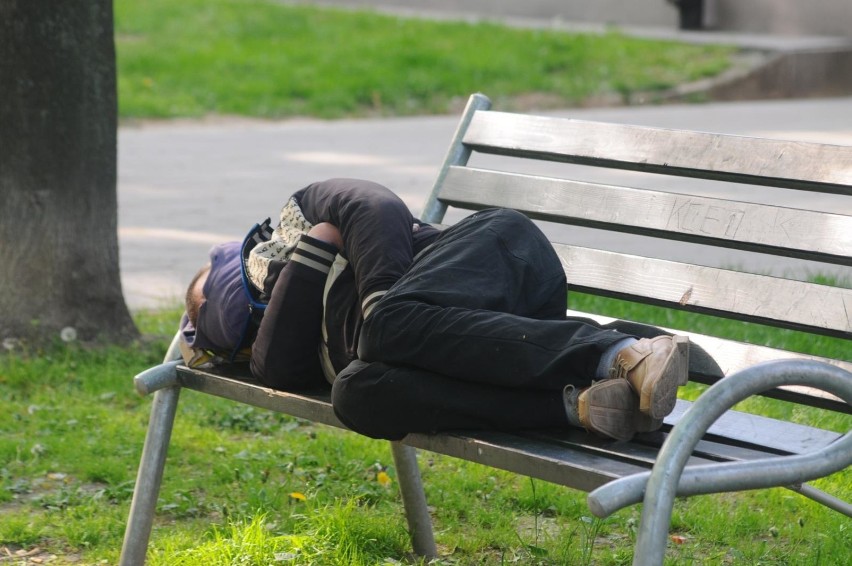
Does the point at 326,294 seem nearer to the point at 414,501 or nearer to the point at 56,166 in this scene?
the point at 414,501

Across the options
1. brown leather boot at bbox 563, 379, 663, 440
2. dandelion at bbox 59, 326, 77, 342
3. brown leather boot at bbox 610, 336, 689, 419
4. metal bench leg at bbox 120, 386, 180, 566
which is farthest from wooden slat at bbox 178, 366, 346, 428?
dandelion at bbox 59, 326, 77, 342

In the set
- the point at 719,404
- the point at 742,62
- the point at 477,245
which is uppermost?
the point at 742,62

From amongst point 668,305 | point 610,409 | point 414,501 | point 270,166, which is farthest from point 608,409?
point 270,166

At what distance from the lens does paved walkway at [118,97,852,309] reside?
21.1 feet

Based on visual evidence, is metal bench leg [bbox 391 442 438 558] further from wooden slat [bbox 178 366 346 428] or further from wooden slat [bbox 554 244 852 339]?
wooden slat [bbox 554 244 852 339]

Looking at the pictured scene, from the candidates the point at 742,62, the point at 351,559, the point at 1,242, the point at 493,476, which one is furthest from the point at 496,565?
the point at 742,62

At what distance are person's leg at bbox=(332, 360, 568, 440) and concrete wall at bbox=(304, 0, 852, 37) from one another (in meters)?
13.3

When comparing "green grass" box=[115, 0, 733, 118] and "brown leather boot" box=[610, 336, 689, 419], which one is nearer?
"brown leather boot" box=[610, 336, 689, 419]

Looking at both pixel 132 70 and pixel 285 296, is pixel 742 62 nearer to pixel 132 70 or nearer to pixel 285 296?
pixel 132 70

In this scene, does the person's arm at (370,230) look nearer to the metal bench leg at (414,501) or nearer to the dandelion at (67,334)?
the metal bench leg at (414,501)

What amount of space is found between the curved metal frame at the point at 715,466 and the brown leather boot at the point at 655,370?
19 centimetres

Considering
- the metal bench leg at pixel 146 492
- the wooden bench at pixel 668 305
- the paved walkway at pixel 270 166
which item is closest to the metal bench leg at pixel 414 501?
the wooden bench at pixel 668 305

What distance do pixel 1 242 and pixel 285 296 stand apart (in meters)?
1.99

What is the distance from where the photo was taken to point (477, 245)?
8.43ft
